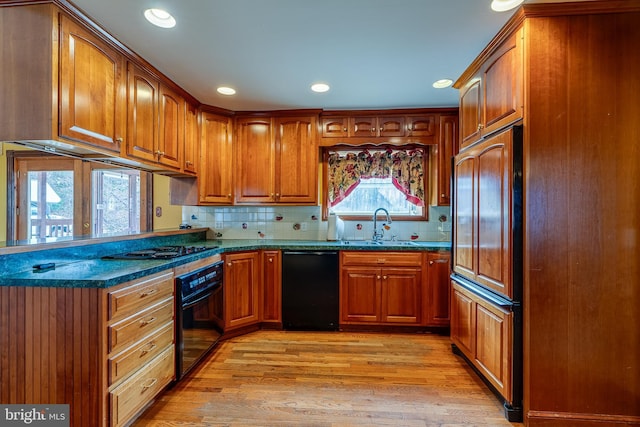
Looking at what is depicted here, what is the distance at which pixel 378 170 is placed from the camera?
3.54 meters

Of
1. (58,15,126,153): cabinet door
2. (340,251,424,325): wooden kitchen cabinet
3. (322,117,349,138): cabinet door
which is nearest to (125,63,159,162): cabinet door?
(58,15,126,153): cabinet door

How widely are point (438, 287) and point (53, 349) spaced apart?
9.32 ft

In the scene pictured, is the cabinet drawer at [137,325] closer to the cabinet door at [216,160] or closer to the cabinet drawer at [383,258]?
the cabinet door at [216,160]

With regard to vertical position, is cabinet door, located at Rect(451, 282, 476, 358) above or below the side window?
below

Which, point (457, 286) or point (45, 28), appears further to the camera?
point (457, 286)

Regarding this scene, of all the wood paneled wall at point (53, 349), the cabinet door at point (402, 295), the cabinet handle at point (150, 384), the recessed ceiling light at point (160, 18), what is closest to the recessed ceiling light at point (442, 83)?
the cabinet door at point (402, 295)

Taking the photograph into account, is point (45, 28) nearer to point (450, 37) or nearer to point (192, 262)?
point (192, 262)

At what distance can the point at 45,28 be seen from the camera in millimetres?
1556

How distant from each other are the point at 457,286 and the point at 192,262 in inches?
81.7

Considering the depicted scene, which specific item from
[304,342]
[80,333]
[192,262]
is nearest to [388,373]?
[304,342]

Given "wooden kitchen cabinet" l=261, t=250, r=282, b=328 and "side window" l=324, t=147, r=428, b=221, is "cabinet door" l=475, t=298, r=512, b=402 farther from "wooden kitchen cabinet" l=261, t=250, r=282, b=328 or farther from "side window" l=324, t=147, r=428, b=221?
"wooden kitchen cabinet" l=261, t=250, r=282, b=328

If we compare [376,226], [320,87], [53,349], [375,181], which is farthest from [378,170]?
[53,349]

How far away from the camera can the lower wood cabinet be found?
170 cm

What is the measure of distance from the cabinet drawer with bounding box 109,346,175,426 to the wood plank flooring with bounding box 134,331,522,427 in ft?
0.48
